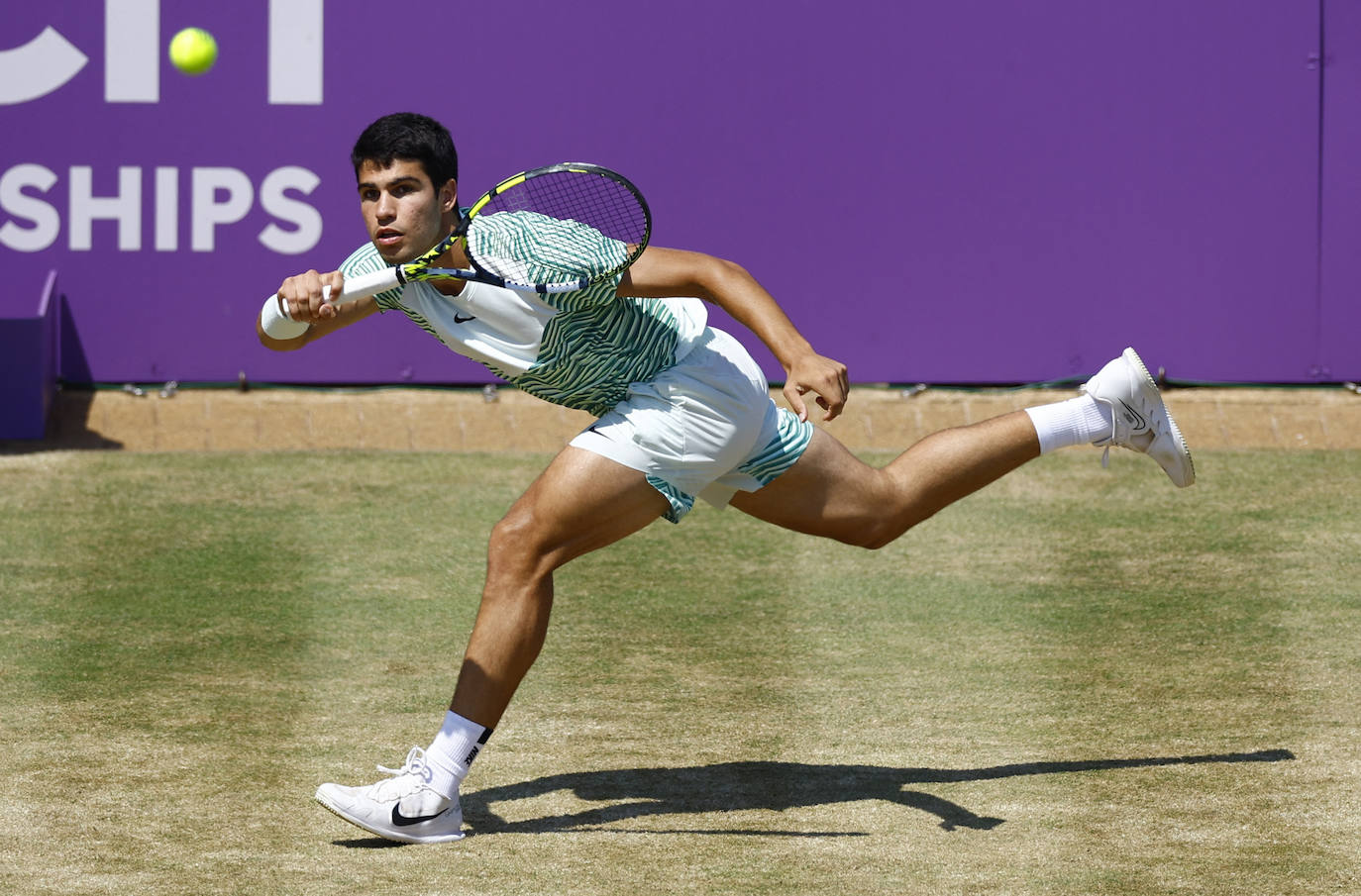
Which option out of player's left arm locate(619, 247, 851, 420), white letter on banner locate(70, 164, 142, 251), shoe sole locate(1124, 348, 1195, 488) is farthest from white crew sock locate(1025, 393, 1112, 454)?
white letter on banner locate(70, 164, 142, 251)

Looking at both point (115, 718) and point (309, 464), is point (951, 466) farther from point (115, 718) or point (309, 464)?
point (309, 464)

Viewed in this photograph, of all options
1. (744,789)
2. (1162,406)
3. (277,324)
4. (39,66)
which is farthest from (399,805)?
(39,66)

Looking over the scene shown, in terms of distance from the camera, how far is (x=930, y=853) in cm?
402

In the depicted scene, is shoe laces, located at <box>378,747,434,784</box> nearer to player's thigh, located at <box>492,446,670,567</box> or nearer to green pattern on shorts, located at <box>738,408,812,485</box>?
player's thigh, located at <box>492,446,670,567</box>

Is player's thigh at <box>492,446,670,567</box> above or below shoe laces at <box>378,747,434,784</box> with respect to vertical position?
above

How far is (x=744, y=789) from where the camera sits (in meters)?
4.49

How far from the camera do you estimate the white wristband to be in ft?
14.6

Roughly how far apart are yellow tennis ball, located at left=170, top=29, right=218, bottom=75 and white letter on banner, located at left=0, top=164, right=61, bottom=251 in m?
0.88

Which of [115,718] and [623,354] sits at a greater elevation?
[623,354]

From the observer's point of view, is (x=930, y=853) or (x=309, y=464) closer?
(x=930, y=853)

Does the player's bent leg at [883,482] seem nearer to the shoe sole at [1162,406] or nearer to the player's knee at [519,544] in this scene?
the shoe sole at [1162,406]

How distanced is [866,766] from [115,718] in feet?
6.37

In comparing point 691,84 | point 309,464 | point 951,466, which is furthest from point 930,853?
point 691,84

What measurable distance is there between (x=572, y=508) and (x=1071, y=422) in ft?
4.82
